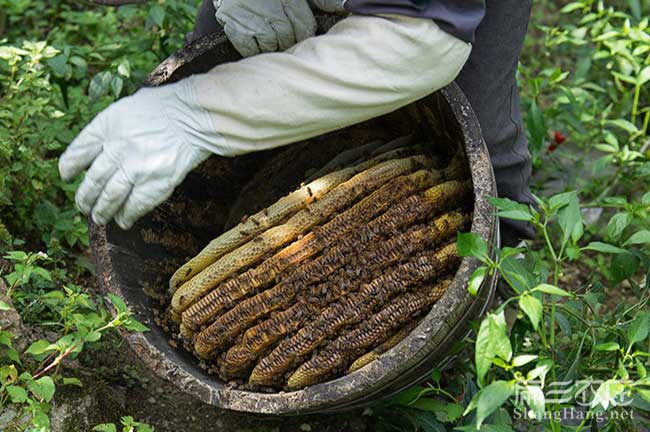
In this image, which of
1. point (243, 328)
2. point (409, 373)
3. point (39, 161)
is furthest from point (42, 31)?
point (409, 373)

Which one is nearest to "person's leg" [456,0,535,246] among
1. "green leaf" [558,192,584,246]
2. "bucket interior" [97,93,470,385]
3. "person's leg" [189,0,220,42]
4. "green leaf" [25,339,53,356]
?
"bucket interior" [97,93,470,385]

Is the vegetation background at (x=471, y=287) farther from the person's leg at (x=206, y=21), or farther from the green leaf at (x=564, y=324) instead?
the person's leg at (x=206, y=21)

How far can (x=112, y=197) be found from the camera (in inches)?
79.5

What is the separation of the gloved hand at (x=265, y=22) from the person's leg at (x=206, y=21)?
0.82 ft

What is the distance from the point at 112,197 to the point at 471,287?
79 centimetres

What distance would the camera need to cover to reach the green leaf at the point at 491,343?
5.59 feet

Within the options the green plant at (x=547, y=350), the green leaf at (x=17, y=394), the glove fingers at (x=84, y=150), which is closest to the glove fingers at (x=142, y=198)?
the glove fingers at (x=84, y=150)

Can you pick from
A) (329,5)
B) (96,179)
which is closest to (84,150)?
(96,179)

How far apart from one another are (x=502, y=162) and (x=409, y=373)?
0.72m

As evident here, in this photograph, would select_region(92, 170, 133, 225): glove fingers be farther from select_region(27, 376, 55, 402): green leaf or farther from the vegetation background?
select_region(27, 376, 55, 402): green leaf

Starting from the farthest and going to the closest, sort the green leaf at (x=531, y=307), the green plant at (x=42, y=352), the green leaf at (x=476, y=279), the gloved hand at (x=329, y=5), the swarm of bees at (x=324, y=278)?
the gloved hand at (x=329, y=5) < the swarm of bees at (x=324, y=278) < the green plant at (x=42, y=352) < the green leaf at (x=476, y=279) < the green leaf at (x=531, y=307)

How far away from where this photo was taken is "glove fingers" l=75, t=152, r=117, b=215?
6.57ft

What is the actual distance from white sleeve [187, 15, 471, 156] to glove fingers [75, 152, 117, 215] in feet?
0.74

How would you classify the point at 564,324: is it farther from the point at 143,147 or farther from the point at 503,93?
the point at 143,147
